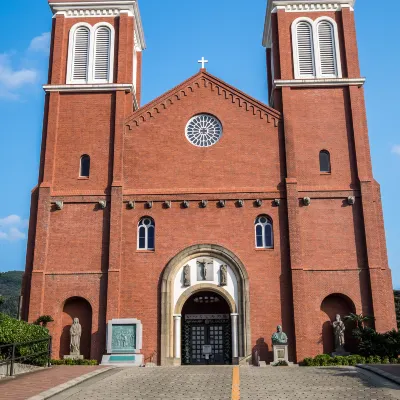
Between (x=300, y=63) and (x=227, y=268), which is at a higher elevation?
(x=300, y=63)

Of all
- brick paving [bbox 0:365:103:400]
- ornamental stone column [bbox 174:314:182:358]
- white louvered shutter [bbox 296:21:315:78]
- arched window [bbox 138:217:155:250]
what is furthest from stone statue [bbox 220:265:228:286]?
white louvered shutter [bbox 296:21:315:78]

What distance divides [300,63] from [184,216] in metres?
10.3

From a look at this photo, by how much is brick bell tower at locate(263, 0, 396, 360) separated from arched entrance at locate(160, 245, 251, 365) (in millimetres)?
2414

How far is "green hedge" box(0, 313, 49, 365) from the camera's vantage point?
1758 cm

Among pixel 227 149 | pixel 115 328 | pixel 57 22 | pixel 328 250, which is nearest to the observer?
pixel 115 328

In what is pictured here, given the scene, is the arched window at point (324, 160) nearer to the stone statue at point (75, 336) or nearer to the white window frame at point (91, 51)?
the white window frame at point (91, 51)

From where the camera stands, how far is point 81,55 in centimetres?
3012

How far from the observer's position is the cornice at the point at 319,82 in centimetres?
2856

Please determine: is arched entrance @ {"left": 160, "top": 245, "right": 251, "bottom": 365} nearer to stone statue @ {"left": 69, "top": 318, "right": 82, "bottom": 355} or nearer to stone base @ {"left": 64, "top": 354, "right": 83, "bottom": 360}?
stone base @ {"left": 64, "top": 354, "right": 83, "bottom": 360}

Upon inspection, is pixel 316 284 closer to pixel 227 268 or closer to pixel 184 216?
pixel 227 268

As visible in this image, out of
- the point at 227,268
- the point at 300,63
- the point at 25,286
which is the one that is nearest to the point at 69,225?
the point at 25,286

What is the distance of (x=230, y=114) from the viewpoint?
93.6ft

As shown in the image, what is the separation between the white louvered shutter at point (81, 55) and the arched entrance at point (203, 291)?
11182 millimetres

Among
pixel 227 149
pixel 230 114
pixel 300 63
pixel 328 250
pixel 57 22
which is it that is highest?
pixel 57 22
